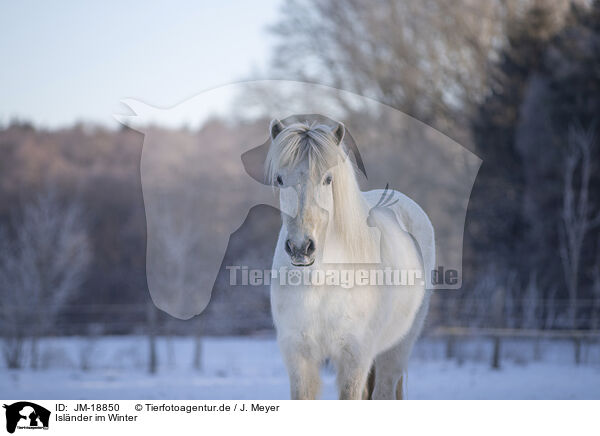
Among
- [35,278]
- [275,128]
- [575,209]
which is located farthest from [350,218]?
[575,209]

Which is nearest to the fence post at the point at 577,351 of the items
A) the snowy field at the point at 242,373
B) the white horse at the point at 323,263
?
the snowy field at the point at 242,373

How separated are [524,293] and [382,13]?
7446 mm

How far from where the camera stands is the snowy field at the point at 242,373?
5871mm

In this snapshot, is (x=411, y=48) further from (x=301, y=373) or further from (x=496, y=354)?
(x=301, y=373)

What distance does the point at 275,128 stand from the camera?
289 cm

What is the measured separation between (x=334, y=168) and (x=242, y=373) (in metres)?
5.93

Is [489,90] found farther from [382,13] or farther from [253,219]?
[253,219]

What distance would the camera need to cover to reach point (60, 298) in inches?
390

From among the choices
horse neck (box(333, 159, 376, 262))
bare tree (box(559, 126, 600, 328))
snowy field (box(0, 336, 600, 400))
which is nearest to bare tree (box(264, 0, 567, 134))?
bare tree (box(559, 126, 600, 328))

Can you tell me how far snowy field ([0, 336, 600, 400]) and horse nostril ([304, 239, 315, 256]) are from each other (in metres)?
2.51

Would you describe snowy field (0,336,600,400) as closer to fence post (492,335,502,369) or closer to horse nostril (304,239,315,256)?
fence post (492,335,502,369)

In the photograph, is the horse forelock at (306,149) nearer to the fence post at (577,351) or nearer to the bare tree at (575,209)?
the fence post at (577,351)

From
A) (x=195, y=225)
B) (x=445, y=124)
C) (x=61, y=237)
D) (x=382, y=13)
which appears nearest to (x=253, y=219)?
(x=195, y=225)
